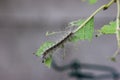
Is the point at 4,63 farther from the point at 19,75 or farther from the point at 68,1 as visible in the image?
the point at 68,1

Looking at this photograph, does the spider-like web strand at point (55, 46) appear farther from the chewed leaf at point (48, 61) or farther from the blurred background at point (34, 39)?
the blurred background at point (34, 39)

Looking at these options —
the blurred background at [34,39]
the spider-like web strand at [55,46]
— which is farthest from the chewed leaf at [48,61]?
the blurred background at [34,39]

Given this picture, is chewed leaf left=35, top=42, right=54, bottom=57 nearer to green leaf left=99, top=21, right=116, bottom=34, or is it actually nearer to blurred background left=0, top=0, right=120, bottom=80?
green leaf left=99, top=21, right=116, bottom=34

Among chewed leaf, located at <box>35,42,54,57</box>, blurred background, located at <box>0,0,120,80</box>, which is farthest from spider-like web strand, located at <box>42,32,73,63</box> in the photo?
blurred background, located at <box>0,0,120,80</box>

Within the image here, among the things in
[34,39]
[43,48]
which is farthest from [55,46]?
[34,39]

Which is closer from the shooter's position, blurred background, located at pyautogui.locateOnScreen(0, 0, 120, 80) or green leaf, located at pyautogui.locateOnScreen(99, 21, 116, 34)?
green leaf, located at pyautogui.locateOnScreen(99, 21, 116, 34)

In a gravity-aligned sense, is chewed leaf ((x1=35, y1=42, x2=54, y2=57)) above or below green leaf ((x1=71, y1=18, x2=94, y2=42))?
below

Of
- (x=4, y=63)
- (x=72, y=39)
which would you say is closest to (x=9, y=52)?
(x=4, y=63)

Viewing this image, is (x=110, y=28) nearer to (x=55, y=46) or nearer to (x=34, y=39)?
(x=55, y=46)
